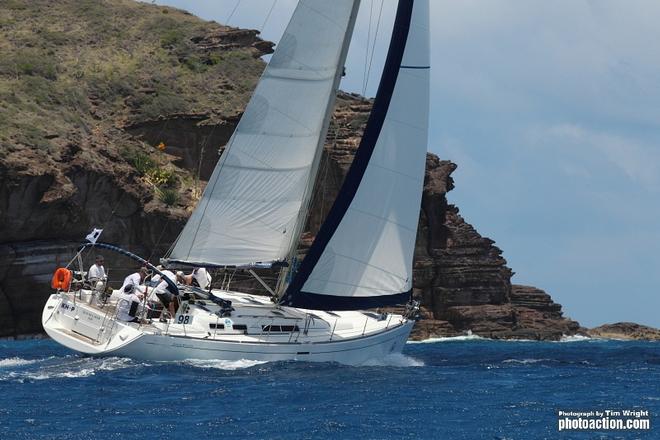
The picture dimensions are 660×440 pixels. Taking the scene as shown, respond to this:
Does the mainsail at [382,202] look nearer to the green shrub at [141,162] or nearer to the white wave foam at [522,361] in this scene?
the white wave foam at [522,361]

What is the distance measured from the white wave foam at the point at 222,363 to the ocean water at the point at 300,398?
0.03 meters

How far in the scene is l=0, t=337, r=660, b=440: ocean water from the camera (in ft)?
61.7

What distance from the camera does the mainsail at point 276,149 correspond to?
28.4m

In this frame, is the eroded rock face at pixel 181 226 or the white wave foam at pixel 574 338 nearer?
the eroded rock face at pixel 181 226

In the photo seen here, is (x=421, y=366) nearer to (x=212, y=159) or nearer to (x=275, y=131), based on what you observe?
(x=275, y=131)

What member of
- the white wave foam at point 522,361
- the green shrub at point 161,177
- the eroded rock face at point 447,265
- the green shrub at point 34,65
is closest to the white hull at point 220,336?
the white wave foam at point 522,361

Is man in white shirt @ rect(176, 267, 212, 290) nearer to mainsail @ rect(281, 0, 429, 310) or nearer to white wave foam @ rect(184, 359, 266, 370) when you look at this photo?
mainsail @ rect(281, 0, 429, 310)

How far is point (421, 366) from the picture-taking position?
97.0 ft

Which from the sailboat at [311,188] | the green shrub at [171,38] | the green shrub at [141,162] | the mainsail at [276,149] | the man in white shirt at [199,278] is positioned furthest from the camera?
the green shrub at [171,38]

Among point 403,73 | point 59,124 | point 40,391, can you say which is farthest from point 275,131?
point 59,124

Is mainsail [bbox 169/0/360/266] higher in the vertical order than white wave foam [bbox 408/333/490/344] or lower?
higher

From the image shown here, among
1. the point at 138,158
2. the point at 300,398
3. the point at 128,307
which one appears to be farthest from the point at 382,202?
the point at 138,158

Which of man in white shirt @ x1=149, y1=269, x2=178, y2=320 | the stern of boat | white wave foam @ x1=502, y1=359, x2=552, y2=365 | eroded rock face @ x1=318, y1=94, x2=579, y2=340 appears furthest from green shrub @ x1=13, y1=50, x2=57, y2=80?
white wave foam @ x1=502, y1=359, x2=552, y2=365

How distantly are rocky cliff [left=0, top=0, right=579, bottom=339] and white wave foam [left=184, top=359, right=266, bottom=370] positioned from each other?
15515 mm
